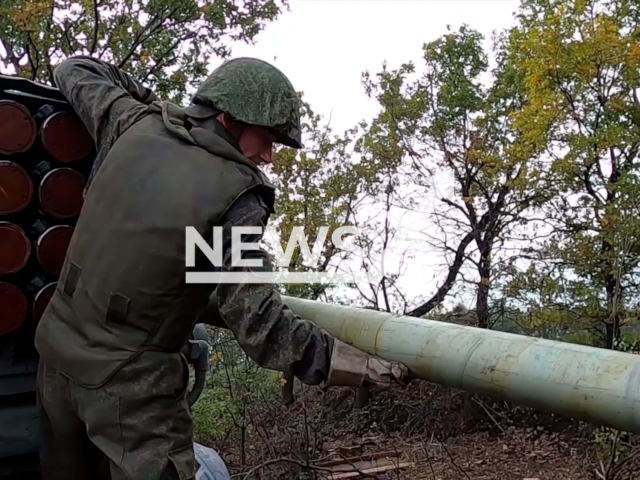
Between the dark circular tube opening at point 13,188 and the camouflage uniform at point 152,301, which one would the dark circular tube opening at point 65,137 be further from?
the camouflage uniform at point 152,301

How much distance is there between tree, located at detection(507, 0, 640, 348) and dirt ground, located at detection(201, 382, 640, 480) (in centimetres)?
120

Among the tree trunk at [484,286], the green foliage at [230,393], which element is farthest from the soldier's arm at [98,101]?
the tree trunk at [484,286]

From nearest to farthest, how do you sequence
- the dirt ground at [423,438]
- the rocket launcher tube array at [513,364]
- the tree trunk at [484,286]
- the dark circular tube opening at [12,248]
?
the rocket launcher tube array at [513,364], the dark circular tube opening at [12,248], the dirt ground at [423,438], the tree trunk at [484,286]

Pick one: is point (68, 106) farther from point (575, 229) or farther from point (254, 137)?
point (575, 229)

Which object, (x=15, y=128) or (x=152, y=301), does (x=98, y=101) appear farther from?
(x=152, y=301)

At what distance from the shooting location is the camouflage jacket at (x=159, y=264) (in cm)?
213

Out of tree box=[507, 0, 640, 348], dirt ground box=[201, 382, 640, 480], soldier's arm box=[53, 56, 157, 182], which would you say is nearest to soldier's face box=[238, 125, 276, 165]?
soldier's arm box=[53, 56, 157, 182]

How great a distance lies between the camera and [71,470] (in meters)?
2.53

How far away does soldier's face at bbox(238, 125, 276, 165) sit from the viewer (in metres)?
2.41

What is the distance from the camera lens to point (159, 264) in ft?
7.31

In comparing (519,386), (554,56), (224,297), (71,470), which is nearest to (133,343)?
(224,297)

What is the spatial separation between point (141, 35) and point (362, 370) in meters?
6.01

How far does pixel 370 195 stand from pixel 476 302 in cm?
173

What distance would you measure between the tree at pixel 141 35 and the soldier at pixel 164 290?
4914mm
